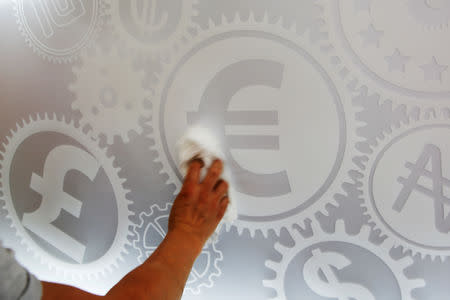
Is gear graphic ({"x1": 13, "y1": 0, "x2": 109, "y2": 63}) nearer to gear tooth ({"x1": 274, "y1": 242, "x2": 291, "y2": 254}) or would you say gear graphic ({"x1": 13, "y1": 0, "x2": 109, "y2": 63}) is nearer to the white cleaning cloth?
the white cleaning cloth

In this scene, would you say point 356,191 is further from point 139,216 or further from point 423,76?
point 139,216

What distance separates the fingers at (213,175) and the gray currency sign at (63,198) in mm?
254

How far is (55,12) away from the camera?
77 cm

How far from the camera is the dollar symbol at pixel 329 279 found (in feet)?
2.27

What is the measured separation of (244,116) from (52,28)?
0.49 m

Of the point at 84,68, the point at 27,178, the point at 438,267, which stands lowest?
the point at 438,267

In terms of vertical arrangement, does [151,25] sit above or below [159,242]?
above

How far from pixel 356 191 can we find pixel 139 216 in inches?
19.2

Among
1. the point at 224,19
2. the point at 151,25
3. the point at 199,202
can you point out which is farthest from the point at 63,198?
the point at 224,19

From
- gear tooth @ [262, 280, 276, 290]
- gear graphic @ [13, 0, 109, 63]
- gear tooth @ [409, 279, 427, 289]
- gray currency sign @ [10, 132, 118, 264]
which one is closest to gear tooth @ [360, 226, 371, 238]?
gear tooth @ [409, 279, 427, 289]

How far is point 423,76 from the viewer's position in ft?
A: 1.84

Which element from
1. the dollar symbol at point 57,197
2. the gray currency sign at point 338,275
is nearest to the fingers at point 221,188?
the gray currency sign at point 338,275

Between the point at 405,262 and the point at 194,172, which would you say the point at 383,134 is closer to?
the point at 405,262

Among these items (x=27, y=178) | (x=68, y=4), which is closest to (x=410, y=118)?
(x=68, y=4)
